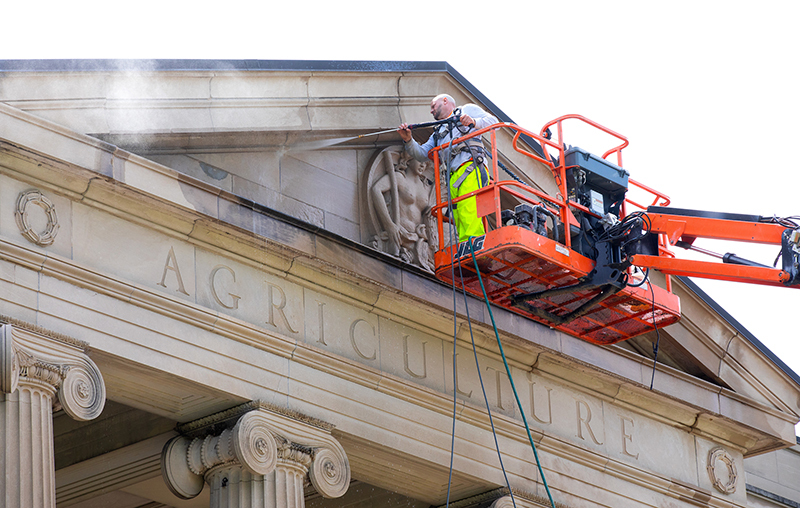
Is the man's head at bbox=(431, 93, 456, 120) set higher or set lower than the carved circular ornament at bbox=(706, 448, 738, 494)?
higher

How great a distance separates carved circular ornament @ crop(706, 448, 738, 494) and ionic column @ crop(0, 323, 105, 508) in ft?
35.8

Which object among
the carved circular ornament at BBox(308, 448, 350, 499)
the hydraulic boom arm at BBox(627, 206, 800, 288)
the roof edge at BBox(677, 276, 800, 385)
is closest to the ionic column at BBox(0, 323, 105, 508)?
the carved circular ornament at BBox(308, 448, 350, 499)

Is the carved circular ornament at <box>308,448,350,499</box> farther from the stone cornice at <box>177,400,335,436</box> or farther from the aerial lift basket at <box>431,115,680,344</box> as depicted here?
the aerial lift basket at <box>431,115,680,344</box>

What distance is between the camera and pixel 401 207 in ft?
62.1

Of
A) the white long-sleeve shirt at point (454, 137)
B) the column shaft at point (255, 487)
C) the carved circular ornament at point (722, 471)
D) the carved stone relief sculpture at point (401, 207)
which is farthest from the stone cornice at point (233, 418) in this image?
the carved circular ornament at point (722, 471)

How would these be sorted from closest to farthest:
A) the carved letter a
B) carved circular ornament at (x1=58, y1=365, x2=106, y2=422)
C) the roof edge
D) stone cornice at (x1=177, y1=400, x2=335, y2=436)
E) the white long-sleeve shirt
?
carved circular ornament at (x1=58, y1=365, x2=106, y2=422) → the carved letter a → stone cornice at (x1=177, y1=400, x2=335, y2=436) → the white long-sleeve shirt → the roof edge

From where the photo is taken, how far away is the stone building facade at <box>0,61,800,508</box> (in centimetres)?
1494

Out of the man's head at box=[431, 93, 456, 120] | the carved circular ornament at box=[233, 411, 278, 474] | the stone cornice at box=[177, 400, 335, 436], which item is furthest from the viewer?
the man's head at box=[431, 93, 456, 120]

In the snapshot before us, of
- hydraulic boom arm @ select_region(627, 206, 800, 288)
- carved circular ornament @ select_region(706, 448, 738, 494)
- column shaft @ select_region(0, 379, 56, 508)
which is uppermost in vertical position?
hydraulic boom arm @ select_region(627, 206, 800, 288)

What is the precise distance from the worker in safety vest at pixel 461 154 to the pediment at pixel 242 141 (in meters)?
0.79

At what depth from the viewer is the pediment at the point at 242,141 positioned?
1525cm

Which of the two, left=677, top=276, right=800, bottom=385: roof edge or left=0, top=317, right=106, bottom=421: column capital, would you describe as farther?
left=677, top=276, right=800, bottom=385: roof edge

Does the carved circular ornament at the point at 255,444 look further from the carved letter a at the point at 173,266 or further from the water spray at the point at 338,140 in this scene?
the water spray at the point at 338,140

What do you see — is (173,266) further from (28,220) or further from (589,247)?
(589,247)
